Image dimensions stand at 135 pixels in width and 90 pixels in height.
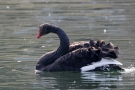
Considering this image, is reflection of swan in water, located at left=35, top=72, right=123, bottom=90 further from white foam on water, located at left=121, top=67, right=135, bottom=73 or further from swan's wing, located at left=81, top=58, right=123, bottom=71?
white foam on water, located at left=121, top=67, right=135, bottom=73

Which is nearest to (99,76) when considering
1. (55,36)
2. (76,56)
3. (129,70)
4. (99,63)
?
(99,63)

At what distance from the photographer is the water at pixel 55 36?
10242mm

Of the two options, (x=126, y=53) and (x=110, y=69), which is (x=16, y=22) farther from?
(x=110, y=69)

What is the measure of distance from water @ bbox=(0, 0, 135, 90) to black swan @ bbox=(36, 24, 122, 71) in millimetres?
207

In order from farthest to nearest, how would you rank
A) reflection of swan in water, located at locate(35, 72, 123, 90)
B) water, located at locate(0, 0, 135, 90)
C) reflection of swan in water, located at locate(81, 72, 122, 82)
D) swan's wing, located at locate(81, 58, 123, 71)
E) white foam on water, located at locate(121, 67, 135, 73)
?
1. swan's wing, located at locate(81, 58, 123, 71)
2. white foam on water, located at locate(121, 67, 135, 73)
3. reflection of swan in water, located at locate(81, 72, 122, 82)
4. water, located at locate(0, 0, 135, 90)
5. reflection of swan in water, located at locate(35, 72, 123, 90)

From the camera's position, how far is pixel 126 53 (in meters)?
12.5

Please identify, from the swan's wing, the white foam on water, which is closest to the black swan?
the swan's wing

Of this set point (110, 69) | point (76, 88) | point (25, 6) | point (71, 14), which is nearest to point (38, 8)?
point (25, 6)

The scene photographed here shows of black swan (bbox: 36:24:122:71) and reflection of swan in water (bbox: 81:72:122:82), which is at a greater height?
black swan (bbox: 36:24:122:71)

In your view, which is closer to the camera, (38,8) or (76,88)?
(76,88)

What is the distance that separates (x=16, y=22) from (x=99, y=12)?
124 inches

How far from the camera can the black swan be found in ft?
36.3

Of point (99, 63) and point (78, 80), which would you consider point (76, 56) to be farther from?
point (78, 80)

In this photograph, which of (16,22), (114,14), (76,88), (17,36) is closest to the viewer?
(76,88)
